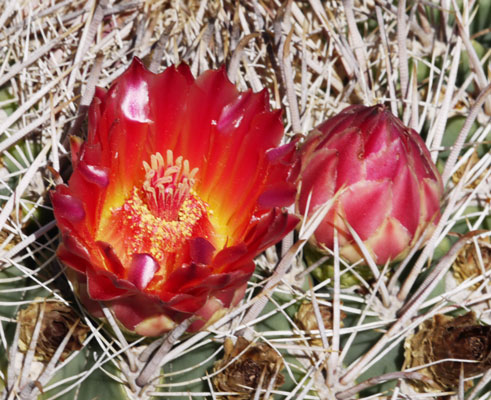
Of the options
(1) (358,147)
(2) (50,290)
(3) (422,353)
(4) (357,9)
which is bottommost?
(3) (422,353)

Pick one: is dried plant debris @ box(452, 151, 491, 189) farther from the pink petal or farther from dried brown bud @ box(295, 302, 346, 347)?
the pink petal

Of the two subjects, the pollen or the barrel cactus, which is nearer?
the barrel cactus

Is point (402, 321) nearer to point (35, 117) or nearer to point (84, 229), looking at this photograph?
point (84, 229)

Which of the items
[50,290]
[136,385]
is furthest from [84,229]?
[136,385]

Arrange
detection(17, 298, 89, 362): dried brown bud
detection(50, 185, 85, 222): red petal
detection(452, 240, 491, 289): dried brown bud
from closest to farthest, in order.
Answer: detection(50, 185, 85, 222): red petal → detection(17, 298, 89, 362): dried brown bud → detection(452, 240, 491, 289): dried brown bud

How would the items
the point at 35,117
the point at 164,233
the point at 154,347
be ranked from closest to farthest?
the point at 154,347, the point at 164,233, the point at 35,117

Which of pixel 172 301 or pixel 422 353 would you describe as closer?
pixel 172 301

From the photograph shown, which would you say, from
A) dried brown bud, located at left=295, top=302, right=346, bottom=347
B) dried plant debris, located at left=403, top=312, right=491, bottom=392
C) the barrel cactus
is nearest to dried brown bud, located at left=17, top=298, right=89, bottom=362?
the barrel cactus
